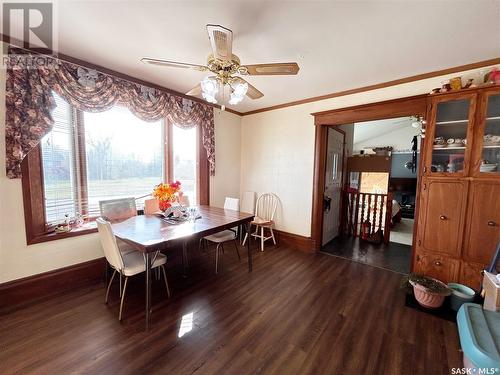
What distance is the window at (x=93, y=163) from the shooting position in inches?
85.7

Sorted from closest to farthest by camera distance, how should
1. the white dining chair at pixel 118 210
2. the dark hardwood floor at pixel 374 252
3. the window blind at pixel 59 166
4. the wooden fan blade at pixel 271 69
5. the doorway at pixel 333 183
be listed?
the wooden fan blade at pixel 271 69 → the window blind at pixel 59 166 → the white dining chair at pixel 118 210 → the dark hardwood floor at pixel 374 252 → the doorway at pixel 333 183

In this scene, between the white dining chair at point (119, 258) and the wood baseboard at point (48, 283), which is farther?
the wood baseboard at point (48, 283)

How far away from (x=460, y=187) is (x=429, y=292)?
1111 millimetres

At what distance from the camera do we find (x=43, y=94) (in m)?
2.06

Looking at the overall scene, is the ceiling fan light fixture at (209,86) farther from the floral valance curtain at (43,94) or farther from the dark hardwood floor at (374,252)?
the dark hardwood floor at (374,252)

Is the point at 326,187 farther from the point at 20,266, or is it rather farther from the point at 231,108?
the point at 20,266

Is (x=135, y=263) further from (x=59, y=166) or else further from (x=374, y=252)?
(x=374, y=252)

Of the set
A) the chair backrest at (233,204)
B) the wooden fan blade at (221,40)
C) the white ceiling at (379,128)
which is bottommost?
the chair backrest at (233,204)

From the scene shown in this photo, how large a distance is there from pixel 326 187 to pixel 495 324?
2.55m

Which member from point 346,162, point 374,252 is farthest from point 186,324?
point 346,162

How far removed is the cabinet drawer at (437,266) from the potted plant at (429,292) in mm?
229

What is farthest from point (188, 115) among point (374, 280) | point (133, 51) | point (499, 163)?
point (499, 163)

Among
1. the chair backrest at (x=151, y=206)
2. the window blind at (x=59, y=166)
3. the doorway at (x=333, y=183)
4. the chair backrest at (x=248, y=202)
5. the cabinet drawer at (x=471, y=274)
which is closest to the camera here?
the cabinet drawer at (x=471, y=274)

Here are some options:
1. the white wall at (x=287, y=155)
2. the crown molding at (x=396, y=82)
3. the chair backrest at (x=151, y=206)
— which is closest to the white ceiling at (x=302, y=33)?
the crown molding at (x=396, y=82)
